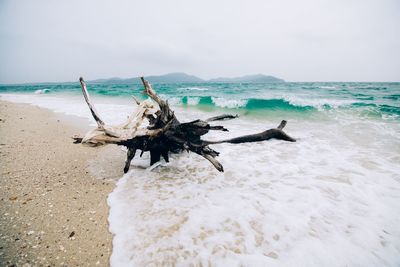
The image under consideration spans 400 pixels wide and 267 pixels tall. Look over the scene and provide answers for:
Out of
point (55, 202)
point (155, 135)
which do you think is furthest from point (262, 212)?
point (55, 202)

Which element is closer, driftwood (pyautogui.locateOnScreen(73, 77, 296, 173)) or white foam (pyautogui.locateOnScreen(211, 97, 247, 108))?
driftwood (pyautogui.locateOnScreen(73, 77, 296, 173))

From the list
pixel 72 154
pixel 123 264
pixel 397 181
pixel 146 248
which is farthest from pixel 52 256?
pixel 397 181

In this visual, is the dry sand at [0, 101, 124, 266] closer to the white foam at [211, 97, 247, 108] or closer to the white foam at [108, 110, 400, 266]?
the white foam at [108, 110, 400, 266]

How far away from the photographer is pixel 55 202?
121 inches

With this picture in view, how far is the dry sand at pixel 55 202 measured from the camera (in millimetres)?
2246

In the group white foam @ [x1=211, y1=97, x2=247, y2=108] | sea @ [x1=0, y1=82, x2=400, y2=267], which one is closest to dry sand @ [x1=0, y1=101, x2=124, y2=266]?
sea @ [x1=0, y1=82, x2=400, y2=267]

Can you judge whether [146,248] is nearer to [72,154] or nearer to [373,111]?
[72,154]

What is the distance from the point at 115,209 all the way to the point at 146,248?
35.3 inches

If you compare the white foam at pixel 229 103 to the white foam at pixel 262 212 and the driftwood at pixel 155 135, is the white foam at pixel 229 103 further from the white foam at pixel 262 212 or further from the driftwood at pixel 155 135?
the driftwood at pixel 155 135

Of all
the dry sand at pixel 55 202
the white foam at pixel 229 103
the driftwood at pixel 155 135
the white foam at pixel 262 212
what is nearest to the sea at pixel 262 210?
the white foam at pixel 262 212

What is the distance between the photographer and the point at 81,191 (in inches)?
136

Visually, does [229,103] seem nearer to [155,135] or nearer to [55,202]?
[155,135]

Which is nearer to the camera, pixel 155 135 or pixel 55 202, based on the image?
pixel 55 202

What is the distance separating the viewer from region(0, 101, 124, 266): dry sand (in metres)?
2.25
